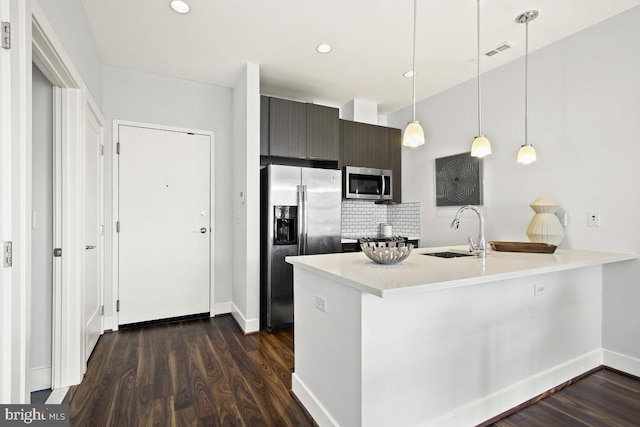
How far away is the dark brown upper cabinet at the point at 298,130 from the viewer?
11.1 ft

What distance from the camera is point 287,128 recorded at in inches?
137

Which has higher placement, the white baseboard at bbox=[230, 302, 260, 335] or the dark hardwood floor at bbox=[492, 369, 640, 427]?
the white baseboard at bbox=[230, 302, 260, 335]

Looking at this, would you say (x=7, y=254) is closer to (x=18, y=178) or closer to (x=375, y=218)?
(x=18, y=178)

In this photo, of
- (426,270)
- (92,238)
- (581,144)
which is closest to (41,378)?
(92,238)

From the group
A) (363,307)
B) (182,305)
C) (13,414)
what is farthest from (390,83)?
(13,414)

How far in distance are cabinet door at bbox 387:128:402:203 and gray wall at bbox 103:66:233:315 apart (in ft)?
6.93

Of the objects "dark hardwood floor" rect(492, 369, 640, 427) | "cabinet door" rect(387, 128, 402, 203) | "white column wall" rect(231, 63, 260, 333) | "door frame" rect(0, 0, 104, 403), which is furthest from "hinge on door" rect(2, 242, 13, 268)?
"cabinet door" rect(387, 128, 402, 203)

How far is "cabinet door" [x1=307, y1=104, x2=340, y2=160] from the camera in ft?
11.9

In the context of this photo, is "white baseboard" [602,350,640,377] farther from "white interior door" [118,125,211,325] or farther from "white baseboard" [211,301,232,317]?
"white interior door" [118,125,211,325]

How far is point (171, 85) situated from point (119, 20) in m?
1.02

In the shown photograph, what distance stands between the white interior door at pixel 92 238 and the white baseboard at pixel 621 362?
3903 millimetres

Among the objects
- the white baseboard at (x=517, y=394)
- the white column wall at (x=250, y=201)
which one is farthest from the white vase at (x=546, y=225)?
the white column wall at (x=250, y=201)

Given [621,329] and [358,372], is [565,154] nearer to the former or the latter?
[621,329]

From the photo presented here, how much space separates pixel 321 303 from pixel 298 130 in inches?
90.2
